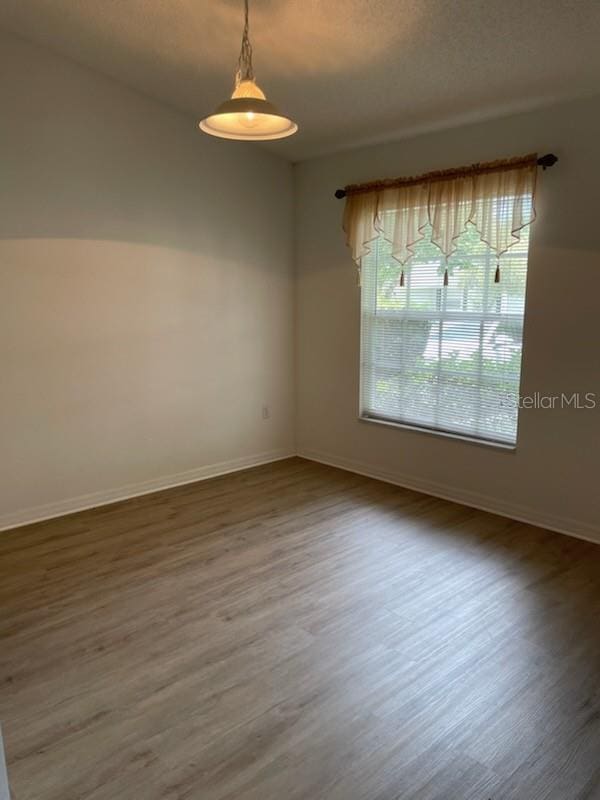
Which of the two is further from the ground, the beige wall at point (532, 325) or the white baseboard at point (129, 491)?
the beige wall at point (532, 325)

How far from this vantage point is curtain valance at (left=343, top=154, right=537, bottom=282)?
136 inches

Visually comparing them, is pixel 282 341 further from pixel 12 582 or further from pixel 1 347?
pixel 12 582

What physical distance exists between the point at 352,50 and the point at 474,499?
2888 mm

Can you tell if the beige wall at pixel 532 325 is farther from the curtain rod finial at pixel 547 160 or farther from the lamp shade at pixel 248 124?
the lamp shade at pixel 248 124

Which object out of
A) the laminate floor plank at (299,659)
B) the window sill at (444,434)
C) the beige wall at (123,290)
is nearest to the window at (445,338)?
the window sill at (444,434)

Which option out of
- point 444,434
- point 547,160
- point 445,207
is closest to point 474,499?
point 444,434

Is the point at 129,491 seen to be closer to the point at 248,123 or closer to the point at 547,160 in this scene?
the point at 248,123

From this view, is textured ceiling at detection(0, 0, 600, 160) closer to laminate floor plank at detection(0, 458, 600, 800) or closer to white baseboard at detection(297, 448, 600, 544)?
white baseboard at detection(297, 448, 600, 544)

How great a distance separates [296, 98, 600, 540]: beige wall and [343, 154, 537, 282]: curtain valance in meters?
0.12

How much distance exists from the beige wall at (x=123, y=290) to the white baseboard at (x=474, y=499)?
0.81 m

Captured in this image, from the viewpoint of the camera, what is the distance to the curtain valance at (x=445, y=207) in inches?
136

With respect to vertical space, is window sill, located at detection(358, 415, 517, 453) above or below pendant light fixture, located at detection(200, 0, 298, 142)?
below

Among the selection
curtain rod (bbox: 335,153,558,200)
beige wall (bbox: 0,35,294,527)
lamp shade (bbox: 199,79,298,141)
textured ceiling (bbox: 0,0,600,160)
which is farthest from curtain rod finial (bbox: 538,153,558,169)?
beige wall (bbox: 0,35,294,527)

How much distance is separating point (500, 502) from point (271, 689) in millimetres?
2272
